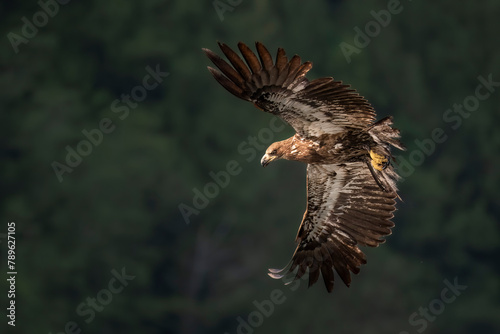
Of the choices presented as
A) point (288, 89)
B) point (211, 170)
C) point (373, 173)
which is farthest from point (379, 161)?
point (211, 170)

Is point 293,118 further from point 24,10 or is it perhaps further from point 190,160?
point 24,10

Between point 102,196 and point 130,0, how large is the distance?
6697 mm

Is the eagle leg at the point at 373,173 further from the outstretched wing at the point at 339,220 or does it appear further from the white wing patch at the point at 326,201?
the white wing patch at the point at 326,201

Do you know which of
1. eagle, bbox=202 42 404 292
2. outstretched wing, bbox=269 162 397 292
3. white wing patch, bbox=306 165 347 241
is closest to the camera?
eagle, bbox=202 42 404 292

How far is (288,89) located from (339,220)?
86.3 inches

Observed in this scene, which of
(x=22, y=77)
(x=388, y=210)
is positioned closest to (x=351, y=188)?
(x=388, y=210)

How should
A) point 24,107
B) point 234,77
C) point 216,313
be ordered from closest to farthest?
point 234,77, point 216,313, point 24,107

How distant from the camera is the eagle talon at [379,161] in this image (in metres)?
8.76

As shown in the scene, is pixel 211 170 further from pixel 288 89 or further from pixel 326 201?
pixel 288 89

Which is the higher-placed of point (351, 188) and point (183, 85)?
point (183, 85)

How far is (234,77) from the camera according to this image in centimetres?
779

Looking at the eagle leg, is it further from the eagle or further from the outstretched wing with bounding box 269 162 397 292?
the outstretched wing with bounding box 269 162 397 292

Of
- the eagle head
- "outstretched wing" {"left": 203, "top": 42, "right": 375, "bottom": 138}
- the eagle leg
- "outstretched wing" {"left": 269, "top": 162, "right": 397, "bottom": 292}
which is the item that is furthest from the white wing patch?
"outstretched wing" {"left": 203, "top": 42, "right": 375, "bottom": 138}

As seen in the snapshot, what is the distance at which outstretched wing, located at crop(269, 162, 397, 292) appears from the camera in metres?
9.40
